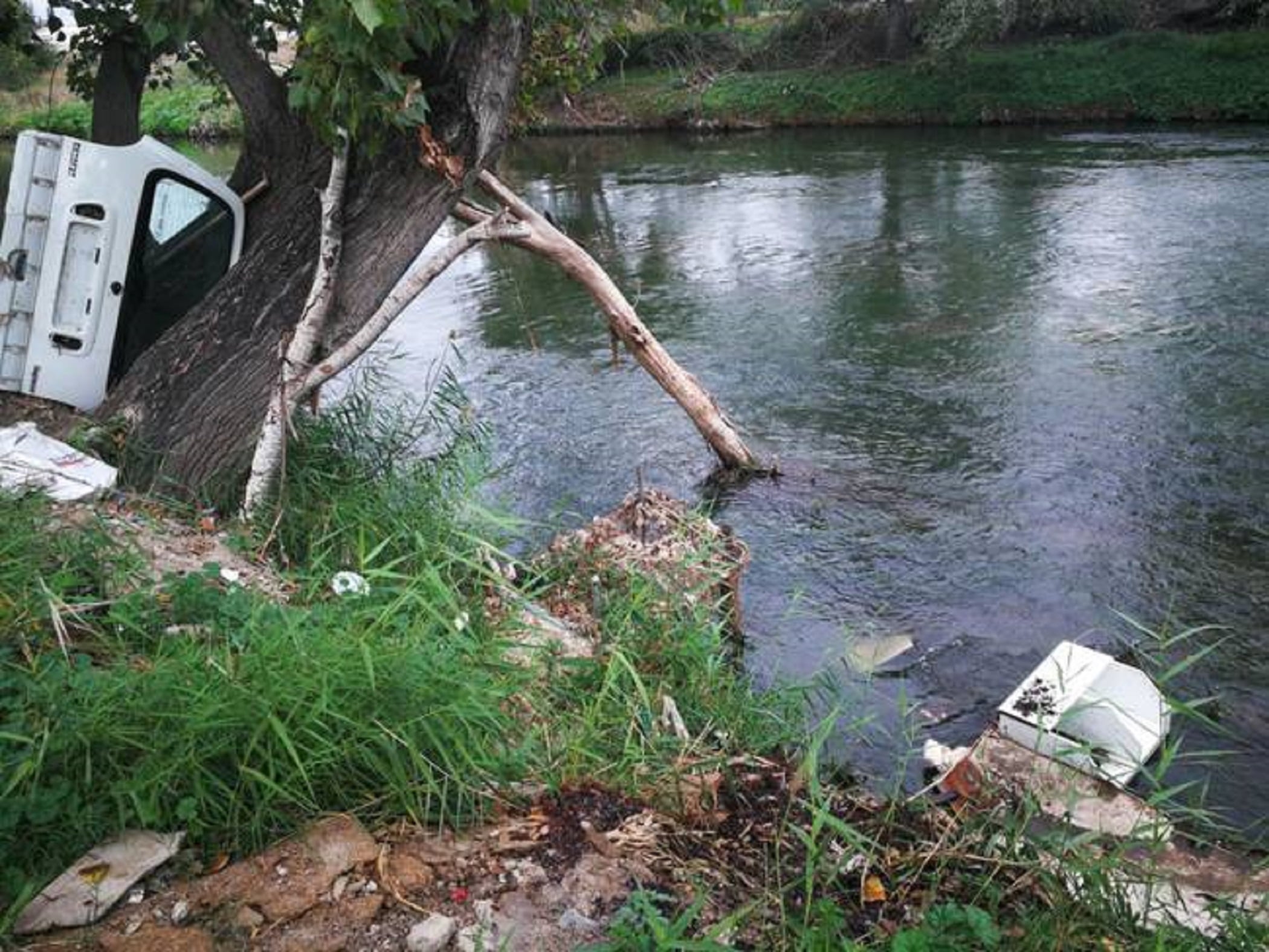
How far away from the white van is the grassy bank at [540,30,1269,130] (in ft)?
44.5

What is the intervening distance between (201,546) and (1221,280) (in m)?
10.5

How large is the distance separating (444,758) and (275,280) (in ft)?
11.1

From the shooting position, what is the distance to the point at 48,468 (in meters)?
5.26

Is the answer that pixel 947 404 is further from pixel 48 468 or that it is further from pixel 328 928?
pixel 328 928

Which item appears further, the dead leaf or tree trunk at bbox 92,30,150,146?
tree trunk at bbox 92,30,150,146

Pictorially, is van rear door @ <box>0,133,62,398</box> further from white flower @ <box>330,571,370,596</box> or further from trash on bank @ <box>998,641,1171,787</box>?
trash on bank @ <box>998,641,1171,787</box>

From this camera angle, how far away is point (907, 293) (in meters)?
12.3

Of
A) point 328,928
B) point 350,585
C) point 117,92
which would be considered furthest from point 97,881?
point 117,92

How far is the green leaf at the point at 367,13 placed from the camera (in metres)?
3.93

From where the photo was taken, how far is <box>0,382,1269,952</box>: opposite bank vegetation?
3.01 meters

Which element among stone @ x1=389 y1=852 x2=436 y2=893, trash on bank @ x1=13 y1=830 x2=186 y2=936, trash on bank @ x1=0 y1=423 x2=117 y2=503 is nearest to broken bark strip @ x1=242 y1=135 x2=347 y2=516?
trash on bank @ x1=0 y1=423 x2=117 y2=503

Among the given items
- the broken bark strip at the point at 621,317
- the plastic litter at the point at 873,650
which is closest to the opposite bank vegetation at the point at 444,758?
the plastic litter at the point at 873,650

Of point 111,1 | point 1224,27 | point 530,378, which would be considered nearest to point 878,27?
point 1224,27

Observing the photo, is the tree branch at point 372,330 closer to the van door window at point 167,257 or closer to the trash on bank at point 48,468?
the trash on bank at point 48,468
